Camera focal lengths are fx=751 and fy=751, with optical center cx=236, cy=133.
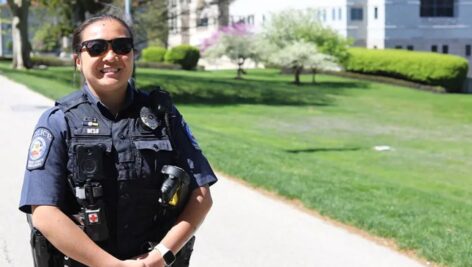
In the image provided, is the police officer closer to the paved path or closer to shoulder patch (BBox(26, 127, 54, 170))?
shoulder patch (BBox(26, 127, 54, 170))

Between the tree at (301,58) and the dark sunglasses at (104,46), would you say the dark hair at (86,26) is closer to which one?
the dark sunglasses at (104,46)

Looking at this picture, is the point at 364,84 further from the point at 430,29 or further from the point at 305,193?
the point at 305,193

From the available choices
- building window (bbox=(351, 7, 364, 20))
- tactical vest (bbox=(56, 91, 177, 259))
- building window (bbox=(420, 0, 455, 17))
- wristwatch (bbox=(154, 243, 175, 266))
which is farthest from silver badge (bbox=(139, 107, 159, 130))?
building window (bbox=(420, 0, 455, 17))

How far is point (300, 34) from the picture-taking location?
5259cm

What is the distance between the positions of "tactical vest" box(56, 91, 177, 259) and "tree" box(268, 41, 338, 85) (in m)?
44.7

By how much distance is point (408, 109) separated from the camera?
118ft

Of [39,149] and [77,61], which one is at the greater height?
[77,61]

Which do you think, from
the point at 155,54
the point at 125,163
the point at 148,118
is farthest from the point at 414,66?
the point at 125,163

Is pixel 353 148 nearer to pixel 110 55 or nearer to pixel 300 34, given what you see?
pixel 110 55

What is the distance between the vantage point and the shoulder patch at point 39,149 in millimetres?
2537

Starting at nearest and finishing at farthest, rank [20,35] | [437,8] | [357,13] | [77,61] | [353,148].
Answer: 1. [77,61]
2. [353,148]
3. [20,35]
4. [357,13]
5. [437,8]

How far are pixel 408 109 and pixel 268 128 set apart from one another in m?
13.5

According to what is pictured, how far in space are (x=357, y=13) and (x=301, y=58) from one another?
1758cm

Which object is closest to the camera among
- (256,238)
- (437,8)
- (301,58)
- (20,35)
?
(256,238)
